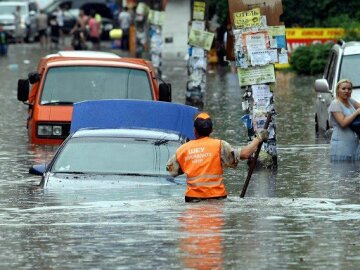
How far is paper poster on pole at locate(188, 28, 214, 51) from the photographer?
105ft

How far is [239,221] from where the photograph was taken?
1275 cm

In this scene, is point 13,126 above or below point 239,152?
below

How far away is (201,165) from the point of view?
43.9 feet

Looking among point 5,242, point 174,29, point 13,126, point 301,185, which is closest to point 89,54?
point 13,126

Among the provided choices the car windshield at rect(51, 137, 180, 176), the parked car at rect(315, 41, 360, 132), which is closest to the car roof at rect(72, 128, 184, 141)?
the car windshield at rect(51, 137, 180, 176)

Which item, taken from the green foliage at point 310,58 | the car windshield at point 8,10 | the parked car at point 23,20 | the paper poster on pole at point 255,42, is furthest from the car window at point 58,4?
the paper poster on pole at point 255,42

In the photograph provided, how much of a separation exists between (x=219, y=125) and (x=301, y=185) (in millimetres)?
9140

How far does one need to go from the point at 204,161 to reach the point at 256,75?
6.42 metres

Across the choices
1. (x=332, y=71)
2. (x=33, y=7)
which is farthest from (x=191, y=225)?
(x=33, y=7)

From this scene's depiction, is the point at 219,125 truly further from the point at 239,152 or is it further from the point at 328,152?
the point at 239,152

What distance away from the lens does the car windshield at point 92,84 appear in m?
21.9

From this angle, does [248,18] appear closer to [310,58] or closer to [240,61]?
[240,61]

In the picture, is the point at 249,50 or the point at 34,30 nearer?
the point at 249,50

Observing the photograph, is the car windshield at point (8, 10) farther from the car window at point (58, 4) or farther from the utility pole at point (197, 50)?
the utility pole at point (197, 50)
